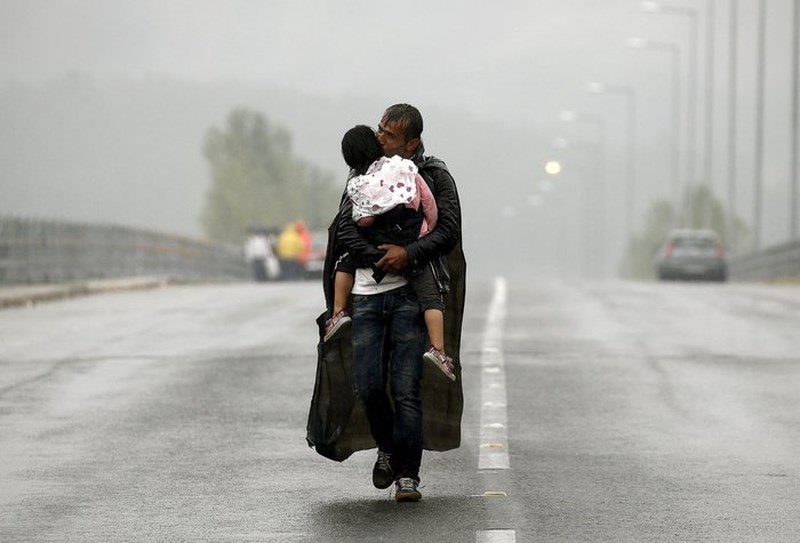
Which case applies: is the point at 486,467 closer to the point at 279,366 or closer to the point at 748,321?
the point at 279,366

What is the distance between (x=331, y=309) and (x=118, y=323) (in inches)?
532

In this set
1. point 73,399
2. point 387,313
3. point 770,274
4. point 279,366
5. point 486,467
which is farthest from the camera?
point 770,274

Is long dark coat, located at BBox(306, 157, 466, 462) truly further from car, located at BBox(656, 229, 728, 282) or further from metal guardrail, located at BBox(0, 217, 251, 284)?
car, located at BBox(656, 229, 728, 282)

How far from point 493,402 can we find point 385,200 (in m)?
4.81

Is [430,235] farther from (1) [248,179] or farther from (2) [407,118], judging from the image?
(1) [248,179]

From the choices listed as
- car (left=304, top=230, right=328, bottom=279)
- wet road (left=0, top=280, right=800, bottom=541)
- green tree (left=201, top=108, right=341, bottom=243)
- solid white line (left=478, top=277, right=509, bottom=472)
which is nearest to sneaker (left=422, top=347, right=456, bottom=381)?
wet road (left=0, top=280, right=800, bottom=541)

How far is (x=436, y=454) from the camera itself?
10547 millimetres

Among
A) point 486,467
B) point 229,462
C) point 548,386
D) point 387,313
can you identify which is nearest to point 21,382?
point 548,386

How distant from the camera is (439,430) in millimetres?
8945

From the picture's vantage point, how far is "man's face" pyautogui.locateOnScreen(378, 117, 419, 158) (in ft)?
28.2

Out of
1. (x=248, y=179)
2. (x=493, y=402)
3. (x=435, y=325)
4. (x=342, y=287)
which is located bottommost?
(x=248, y=179)

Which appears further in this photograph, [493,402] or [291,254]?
[291,254]

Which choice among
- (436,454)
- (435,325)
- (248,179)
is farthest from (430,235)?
(248,179)

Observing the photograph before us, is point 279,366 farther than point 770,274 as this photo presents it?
No
